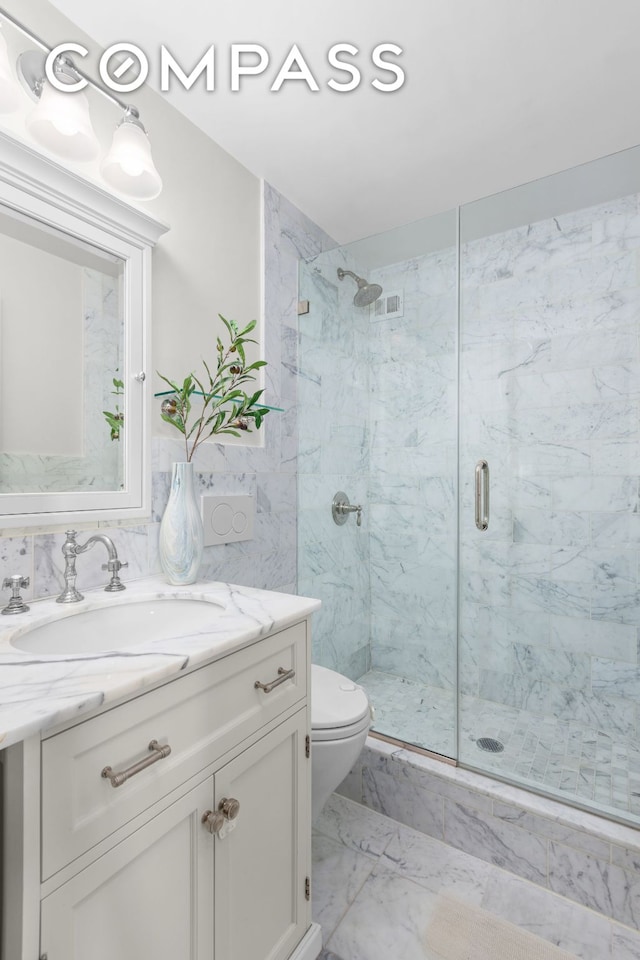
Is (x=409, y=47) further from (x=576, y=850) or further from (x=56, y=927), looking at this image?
(x=576, y=850)

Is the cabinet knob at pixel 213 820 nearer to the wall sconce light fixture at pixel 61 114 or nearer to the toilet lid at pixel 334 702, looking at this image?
the toilet lid at pixel 334 702

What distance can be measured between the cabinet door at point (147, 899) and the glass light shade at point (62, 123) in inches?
55.1

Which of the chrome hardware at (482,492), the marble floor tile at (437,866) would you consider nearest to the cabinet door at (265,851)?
the marble floor tile at (437,866)

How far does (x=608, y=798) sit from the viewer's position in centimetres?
149

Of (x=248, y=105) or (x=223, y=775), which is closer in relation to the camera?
(x=223, y=775)

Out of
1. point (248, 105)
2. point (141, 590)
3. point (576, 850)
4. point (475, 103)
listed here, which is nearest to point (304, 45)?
point (248, 105)

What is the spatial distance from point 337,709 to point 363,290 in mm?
1724

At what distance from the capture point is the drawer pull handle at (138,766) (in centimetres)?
65

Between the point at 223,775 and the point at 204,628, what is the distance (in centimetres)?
26

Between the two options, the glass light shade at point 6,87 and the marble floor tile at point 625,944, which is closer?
the glass light shade at point 6,87

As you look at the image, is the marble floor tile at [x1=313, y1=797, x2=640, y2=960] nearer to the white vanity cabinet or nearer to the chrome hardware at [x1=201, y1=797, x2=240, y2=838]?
the white vanity cabinet

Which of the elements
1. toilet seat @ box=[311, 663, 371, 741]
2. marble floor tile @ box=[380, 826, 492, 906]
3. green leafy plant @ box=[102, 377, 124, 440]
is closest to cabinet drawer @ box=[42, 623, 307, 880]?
toilet seat @ box=[311, 663, 371, 741]

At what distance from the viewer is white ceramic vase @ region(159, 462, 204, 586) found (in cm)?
128

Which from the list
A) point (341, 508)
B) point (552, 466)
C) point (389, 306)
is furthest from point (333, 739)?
point (389, 306)
